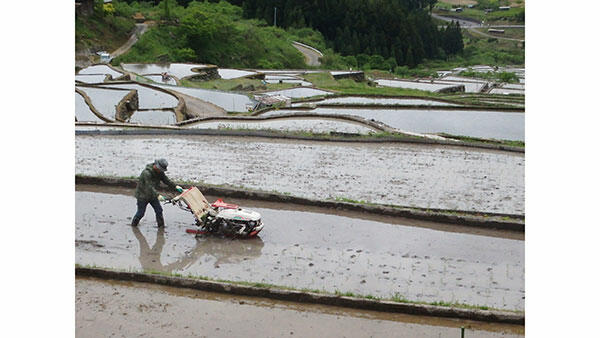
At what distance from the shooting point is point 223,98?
21359mm

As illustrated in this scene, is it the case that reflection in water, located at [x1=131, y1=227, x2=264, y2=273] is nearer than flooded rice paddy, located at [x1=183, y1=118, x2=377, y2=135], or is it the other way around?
reflection in water, located at [x1=131, y1=227, x2=264, y2=273]

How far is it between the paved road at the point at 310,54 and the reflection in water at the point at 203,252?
3520 cm

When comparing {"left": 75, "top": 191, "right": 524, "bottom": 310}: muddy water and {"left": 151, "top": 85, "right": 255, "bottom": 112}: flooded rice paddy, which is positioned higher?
{"left": 151, "top": 85, "right": 255, "bottom": 112}: flooded rice paddy

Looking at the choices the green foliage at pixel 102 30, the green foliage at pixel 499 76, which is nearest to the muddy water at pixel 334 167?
the green foliage at pixel 499 76

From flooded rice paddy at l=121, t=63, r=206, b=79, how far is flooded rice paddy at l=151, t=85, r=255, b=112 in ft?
23.2

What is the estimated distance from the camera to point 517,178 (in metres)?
9.96

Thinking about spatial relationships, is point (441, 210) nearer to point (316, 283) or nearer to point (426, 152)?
point (316, 283)

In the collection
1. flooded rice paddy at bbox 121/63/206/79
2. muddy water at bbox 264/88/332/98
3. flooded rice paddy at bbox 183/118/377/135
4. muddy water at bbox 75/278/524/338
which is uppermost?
flooded rice paddy at bbox 121/63/206/79

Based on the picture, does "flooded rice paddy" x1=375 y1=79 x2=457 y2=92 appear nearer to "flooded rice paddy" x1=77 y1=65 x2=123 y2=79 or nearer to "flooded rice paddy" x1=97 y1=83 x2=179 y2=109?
"flooded rice paddy" x1=77 y1=65 x2=123 y2=79

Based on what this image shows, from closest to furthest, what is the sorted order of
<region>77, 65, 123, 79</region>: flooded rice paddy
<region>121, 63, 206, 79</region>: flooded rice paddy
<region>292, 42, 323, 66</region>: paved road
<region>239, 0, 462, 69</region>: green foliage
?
<region>77, 65, 123, 79</region>: flooded rice paddy, <region>121, 63, 206, 79</region>: flooded rice paddy, <region>292, 42, 323, 66</region>: paved road, <region>239, 0, 462, 69</region>: green foliage

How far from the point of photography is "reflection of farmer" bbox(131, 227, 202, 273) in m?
6.71

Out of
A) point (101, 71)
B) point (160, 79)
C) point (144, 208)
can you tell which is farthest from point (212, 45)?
point (144, 208)

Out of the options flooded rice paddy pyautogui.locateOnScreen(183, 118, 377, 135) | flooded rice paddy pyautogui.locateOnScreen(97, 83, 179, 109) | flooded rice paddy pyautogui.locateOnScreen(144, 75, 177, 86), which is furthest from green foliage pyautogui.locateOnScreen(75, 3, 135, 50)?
flooded rice paddy pyautogui.locateOnScreen(183, 118, 377, 135)

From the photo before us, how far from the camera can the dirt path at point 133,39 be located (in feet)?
124
